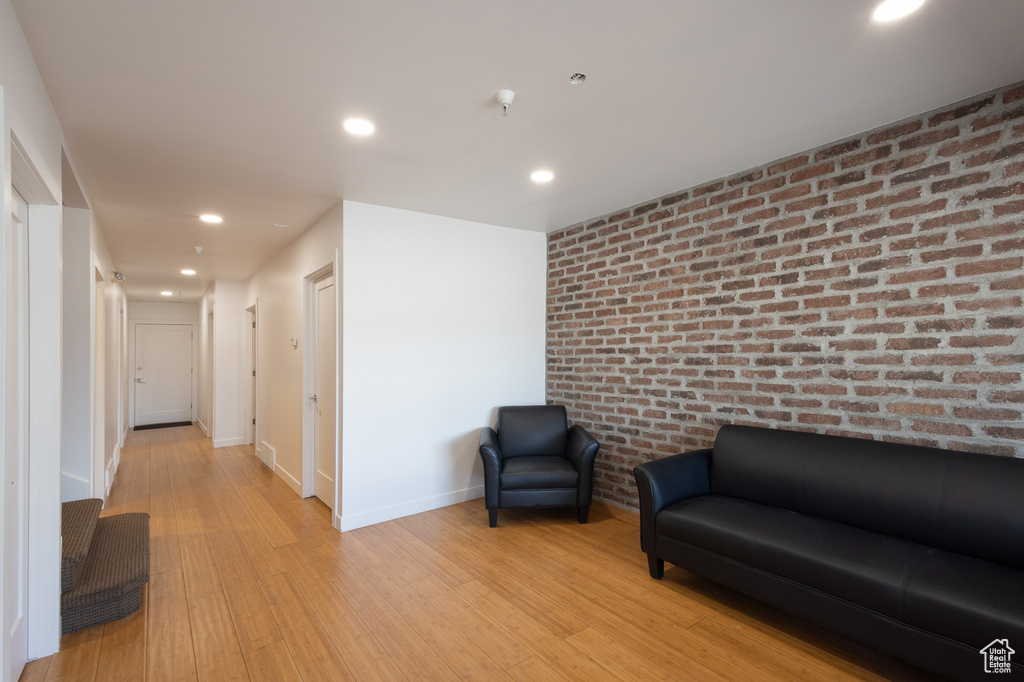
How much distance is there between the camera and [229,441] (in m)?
6.96

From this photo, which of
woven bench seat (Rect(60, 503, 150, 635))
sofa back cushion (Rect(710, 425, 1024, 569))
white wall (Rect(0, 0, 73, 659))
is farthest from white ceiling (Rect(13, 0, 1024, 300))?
woven bench seat (Rect(60, 503, 150, 635))

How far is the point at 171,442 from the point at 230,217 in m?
5.13

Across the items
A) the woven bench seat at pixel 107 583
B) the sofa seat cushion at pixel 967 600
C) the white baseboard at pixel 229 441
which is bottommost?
the white baseboard at pixel 229 441

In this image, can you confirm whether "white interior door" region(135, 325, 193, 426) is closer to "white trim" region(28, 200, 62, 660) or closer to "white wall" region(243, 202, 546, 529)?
"white wall" region(243, 202, 546, 529)

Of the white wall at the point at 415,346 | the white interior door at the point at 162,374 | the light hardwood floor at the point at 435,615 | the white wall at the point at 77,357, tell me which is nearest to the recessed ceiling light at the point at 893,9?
the light hardwood floor at the point at 435,615

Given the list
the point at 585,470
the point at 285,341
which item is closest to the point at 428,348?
the point at 585,470

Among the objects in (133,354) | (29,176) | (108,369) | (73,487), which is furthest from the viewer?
(133,354)

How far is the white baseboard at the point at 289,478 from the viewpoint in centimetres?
453

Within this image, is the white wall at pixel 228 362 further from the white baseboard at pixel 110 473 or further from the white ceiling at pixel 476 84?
the white ceiling at pixel 476 84

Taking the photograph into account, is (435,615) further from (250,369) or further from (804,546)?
(250,369)

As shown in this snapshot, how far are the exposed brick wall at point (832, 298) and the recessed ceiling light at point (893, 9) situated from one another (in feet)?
3.25

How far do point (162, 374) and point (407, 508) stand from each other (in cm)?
802

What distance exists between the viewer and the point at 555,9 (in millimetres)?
1624

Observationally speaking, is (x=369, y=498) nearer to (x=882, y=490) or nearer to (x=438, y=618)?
(x=438, y=618)
